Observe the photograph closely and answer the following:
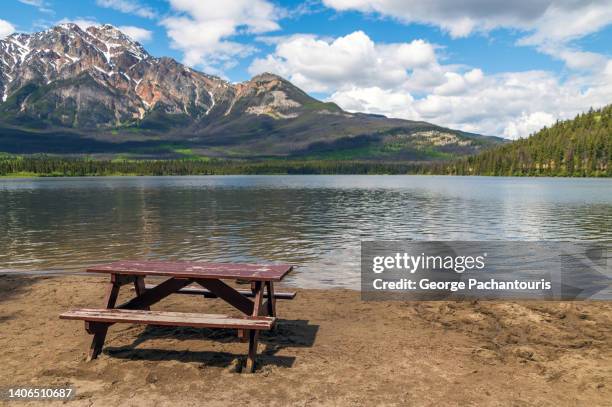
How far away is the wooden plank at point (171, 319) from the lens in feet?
35.0

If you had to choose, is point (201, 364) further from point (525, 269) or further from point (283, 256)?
point (525, 269)

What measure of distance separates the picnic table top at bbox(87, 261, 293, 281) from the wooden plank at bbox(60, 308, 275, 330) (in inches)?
40.1

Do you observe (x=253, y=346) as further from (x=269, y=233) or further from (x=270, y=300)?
(x=269, y=233)

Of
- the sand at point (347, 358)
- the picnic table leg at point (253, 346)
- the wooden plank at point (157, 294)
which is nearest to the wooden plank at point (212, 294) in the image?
the sand at point (347, 358)

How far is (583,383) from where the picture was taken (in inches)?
391

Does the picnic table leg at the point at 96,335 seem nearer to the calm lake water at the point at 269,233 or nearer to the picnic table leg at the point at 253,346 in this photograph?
the picnic table leg at the point at 253,346

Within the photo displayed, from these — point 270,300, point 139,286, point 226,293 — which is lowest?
point 270,300

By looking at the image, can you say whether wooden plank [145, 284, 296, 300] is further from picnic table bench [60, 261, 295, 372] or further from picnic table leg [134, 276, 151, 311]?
picnic table bench [60, 261, 295, 372]

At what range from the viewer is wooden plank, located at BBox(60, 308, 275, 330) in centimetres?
1066

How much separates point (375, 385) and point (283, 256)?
792 inches

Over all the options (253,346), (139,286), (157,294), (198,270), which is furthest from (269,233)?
(253,346)

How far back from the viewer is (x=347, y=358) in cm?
1155

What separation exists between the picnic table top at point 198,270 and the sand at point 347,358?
2184mm

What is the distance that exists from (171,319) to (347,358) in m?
4.64
